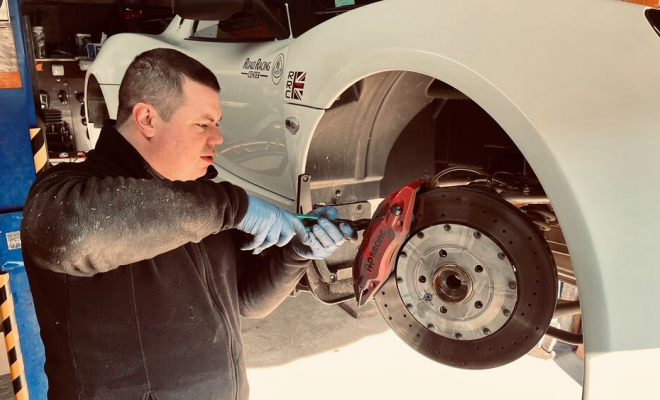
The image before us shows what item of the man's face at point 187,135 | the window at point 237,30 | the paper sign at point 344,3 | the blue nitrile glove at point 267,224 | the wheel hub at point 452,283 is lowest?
the wheel hub at point 452,283

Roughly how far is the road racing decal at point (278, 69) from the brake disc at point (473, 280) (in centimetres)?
78

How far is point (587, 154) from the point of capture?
3.18 ft

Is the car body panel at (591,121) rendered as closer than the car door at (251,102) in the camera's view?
Yes

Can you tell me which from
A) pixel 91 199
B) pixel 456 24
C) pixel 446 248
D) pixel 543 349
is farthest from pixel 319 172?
pixel 543 349

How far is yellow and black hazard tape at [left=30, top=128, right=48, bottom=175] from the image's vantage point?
6.13 feet

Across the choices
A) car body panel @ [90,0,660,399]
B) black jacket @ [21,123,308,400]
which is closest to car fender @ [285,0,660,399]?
car body panel @ [90,0,660,399]

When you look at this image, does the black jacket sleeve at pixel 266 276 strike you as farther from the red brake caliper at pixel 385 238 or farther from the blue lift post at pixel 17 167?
the blue lift post at pixel 17 167

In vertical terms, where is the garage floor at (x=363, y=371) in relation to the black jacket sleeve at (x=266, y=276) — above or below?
below

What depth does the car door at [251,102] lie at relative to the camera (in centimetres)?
195

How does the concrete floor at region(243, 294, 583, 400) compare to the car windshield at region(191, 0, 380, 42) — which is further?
the concrete floor at region(243, 294, 583, 400)

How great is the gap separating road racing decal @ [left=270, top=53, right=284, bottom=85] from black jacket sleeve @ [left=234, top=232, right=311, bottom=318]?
65 centimetres

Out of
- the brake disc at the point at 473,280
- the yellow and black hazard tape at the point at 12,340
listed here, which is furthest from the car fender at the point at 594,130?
the yellow and black hazard tape at the point at 12,340

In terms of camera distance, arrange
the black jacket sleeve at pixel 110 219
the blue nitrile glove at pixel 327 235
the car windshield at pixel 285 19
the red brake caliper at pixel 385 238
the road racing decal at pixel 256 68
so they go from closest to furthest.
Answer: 1. the black jacket sleeve at pixel 110 219
2. the blue nitrile glove at pixel 327 235
3. the red brake caliper at pixel 385 238
4. the car windshield at pixel 285 19
5. the road racing decal at pixel 256 68

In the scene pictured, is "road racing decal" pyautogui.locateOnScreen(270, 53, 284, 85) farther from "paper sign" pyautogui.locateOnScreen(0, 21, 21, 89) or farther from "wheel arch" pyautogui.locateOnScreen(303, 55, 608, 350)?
"paper sign" pyautogui.locateOnScreen(0, 21, 21, 89)
